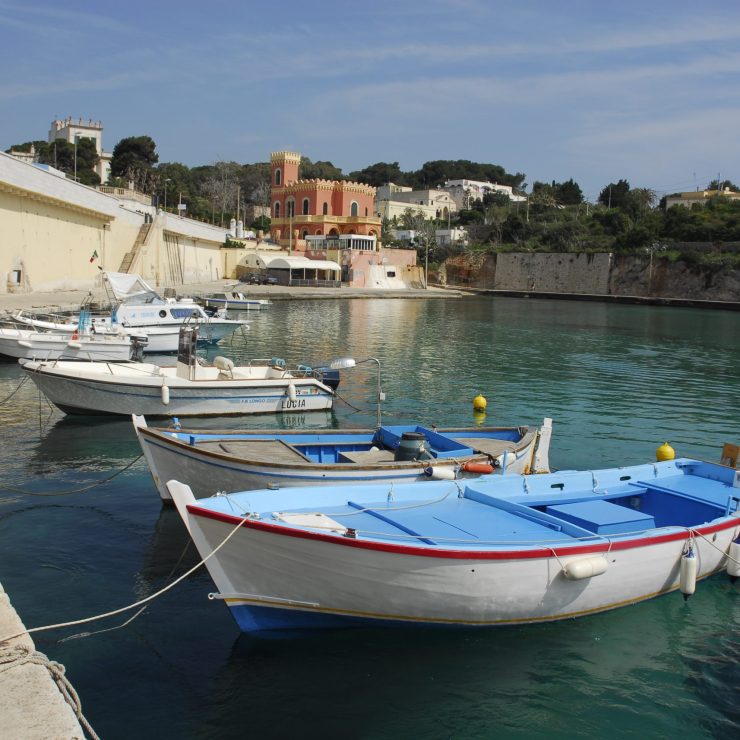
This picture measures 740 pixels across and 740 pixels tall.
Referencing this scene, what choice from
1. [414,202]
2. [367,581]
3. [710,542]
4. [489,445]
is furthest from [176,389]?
[414,202]

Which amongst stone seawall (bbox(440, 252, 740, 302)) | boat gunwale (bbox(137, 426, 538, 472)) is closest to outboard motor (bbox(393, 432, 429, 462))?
boat gunwale (bbox(137, 426, 538, 472))

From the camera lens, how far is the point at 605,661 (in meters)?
7.77

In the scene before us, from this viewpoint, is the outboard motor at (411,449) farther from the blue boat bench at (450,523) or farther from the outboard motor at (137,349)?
the outboard motor at (137,349)

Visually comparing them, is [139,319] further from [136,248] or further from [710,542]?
[136,248]

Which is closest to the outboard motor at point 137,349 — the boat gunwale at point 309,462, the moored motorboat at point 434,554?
the boat gunwale at point 309,462

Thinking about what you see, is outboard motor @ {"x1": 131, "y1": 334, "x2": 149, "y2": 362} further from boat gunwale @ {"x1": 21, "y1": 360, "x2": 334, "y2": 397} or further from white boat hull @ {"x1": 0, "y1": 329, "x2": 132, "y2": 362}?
boat gunwale @ {"x1": 21, "y1": 360, "x2": 334, "y2": 397}

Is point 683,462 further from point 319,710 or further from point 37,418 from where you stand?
point 37,418

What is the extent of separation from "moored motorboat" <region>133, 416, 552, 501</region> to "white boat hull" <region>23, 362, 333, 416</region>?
5.78 m

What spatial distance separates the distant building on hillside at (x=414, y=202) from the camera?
136375mm

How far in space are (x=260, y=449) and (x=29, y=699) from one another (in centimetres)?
673

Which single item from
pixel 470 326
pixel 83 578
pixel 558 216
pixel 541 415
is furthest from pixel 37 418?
pixel 558 216

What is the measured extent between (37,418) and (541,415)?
12.1 meters

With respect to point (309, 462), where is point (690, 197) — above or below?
above

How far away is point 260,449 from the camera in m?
11.1
